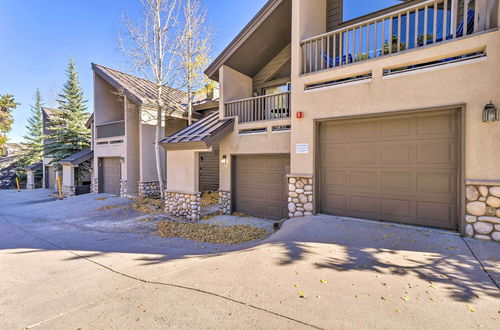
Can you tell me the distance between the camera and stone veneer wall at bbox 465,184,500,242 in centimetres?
477

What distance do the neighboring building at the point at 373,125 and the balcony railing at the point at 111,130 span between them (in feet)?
21.8

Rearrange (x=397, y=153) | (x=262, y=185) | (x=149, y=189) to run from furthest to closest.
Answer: (x=149, y=189), (x=262, y=185), (x=397, y=153)

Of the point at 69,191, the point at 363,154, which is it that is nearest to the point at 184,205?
the point at 363,154

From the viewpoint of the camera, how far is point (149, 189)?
13.8 metres

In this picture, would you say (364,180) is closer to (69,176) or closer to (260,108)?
(260,108)

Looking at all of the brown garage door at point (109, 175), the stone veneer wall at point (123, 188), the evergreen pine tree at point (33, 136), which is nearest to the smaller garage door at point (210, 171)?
the stone veneer wall at point (123, 188)

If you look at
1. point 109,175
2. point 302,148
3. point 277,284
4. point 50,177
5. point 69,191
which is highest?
point 302,148

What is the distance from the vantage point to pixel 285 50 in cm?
1027

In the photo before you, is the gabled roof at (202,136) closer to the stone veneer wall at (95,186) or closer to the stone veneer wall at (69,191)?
the stone veneer wall at (95,186)

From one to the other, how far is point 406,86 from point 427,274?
13.7 ft

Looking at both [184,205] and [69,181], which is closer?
[184,205]

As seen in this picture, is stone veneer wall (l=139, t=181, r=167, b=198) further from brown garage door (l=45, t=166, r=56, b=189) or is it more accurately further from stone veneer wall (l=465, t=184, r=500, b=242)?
brown garage door (l=45, t=166, r=56, b=189)

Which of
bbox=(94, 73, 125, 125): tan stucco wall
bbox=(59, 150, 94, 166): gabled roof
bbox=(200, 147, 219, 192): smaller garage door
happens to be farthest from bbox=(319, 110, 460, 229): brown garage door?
bbox=(59, 150, 94, 166): gabled roof

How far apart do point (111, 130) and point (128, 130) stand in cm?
192
